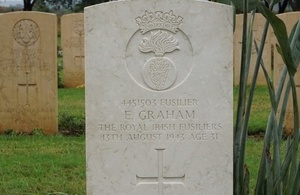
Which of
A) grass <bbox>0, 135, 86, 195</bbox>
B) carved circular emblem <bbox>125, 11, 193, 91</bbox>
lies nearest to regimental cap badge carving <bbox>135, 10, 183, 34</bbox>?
carved circular emblem <bbox>125, 11, 193, 91</bbox>

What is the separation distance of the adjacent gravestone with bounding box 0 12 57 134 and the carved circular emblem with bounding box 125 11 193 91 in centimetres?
462

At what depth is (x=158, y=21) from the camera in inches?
152

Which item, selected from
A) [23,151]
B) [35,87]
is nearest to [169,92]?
[23,151]

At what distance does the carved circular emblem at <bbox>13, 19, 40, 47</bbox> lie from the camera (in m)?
8.41

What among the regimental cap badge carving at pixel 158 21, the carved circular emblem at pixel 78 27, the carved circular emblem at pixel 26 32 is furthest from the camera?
the carved circular emblem at pixel 78 27

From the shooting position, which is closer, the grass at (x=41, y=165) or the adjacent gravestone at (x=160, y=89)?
the adjacent gravestone at (x=160, y=89)

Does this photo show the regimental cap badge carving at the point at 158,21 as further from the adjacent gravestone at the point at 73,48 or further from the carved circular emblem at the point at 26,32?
the adjacent gravestone at the point at 73,48

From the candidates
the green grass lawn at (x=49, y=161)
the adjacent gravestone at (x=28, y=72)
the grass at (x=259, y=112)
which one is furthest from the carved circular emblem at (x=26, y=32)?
the grass at (x=259, y=112)

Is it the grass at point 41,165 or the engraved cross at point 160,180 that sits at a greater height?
the engraved cross at point 160,180

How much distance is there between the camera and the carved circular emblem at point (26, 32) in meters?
8.41

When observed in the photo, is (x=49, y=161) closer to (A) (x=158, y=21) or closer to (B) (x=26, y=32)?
(B) (x=26, y=32)

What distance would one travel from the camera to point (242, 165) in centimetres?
399

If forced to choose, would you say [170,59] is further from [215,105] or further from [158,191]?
[158,191]

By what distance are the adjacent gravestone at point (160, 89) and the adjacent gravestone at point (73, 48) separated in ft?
30.1
